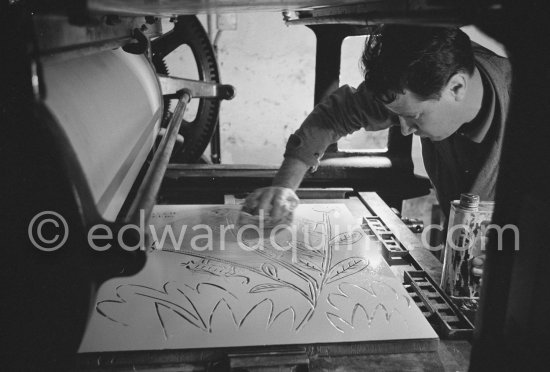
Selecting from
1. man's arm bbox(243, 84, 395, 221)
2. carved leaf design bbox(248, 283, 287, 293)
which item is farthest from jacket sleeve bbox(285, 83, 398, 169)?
carved leaf design bbox(248, 283, 287, 293)

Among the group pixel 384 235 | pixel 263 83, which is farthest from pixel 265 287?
pixel 263 83

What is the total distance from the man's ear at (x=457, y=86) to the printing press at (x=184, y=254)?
415 mm

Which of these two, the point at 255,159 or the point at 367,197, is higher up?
the point at 367,197

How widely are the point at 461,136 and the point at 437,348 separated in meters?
0.87

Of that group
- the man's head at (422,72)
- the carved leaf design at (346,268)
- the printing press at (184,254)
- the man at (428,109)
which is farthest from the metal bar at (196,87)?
the carved leaf design at (346,268)

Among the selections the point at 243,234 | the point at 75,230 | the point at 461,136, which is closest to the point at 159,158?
the point at 243,234

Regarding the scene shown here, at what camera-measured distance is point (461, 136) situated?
57.7 inches

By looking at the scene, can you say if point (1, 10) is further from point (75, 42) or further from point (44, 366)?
point (44, 366)

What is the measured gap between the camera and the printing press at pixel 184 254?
1.56 feet

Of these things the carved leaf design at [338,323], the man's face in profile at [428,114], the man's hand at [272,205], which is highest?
the man's face in profile at [428,114]

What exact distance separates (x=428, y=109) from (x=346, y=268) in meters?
0.51

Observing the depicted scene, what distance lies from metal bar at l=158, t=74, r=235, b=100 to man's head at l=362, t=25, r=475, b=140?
729mm

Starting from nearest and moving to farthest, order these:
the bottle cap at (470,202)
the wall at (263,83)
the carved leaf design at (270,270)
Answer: the bottle cap at (470,202) → the carved leaf design at (270,270) → the wall at (263,83)

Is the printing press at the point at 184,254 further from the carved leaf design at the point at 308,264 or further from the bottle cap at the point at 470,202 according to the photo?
the bottle cap at the point at 470,202
